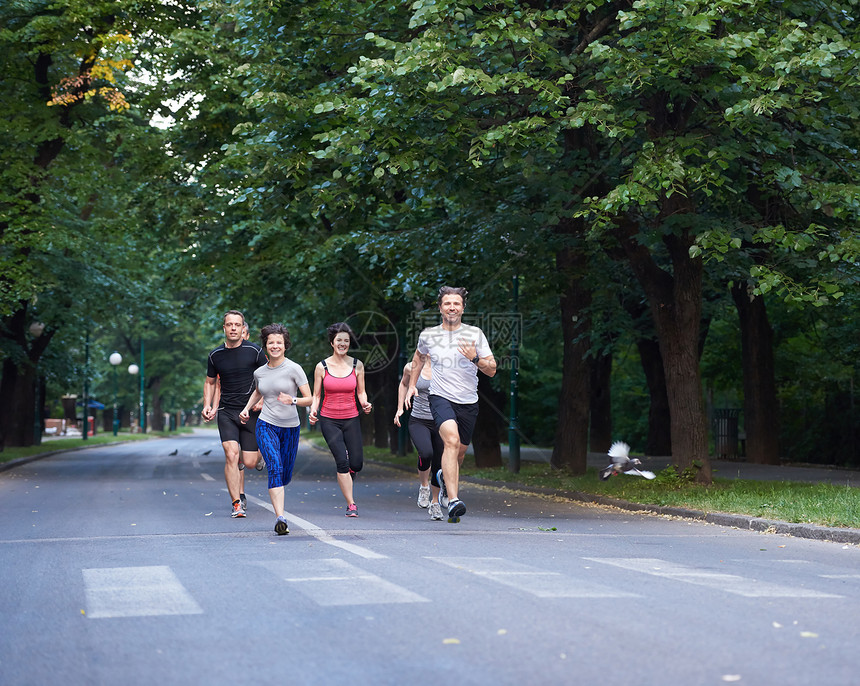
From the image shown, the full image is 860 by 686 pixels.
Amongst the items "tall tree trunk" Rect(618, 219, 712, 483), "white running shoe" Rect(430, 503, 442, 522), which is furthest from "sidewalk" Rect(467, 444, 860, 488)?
"white running shoe" Rect(430, 503, 442, 522)

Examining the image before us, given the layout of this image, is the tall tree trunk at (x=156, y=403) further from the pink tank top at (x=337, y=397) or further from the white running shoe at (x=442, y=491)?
the pink tank top at (x=337, y=397)

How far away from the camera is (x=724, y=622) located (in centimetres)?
612

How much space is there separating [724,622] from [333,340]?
703cm

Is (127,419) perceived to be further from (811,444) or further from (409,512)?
(409,512)

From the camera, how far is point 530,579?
7676 mm

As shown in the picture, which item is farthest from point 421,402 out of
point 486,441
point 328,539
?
point 486,441

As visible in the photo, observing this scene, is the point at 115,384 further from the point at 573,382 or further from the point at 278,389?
the point at 278,389

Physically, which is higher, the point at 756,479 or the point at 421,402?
the point at 421,402

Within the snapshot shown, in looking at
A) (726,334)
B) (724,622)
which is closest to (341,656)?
(724,622)

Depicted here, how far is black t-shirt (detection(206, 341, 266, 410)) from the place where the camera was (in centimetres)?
1276

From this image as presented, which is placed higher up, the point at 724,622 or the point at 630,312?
the point at 630,312

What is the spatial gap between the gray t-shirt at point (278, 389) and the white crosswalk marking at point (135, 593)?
10.6 feet

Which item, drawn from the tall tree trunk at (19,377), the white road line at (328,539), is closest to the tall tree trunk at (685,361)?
the white road line at (328,539)

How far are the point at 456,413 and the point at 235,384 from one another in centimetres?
262
